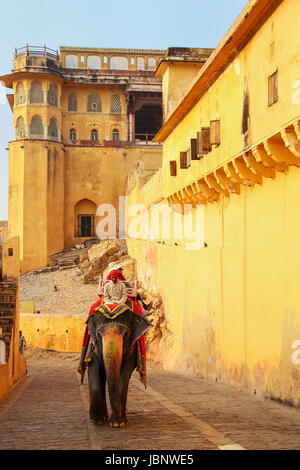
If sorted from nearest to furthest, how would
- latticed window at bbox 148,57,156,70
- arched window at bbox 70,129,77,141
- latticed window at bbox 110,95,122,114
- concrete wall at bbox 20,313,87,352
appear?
concrete wall at bbox 20,313,87,352 < arched window at bbox 70,129,77,141 < latticed window at bbox 110,95,122,114 < latticed window at bbox 148,57,156,70

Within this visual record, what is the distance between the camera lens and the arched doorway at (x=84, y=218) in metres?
37.0

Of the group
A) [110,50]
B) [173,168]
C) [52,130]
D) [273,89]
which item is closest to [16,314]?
[173,168]

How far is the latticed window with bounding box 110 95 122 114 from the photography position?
38344mm

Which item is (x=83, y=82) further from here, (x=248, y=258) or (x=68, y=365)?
(x=248, y=258)

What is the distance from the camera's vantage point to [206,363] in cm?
1330

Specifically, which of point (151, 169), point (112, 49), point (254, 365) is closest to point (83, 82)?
point (112, 49)

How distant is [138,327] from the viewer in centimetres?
690

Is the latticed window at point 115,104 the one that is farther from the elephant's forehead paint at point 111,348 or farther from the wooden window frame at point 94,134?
the elephant's forehead paint at point 111,348

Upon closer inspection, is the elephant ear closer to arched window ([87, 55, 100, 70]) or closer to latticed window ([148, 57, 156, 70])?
arched window ([87, 55, 100, 70])

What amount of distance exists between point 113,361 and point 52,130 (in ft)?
103

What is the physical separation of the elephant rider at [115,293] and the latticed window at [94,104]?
106ft

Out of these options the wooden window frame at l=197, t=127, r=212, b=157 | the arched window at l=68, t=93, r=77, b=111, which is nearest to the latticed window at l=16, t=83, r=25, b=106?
the arched window at l=68, t=93, r=77, b=111

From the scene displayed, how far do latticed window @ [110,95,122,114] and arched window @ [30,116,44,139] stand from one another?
511 cm

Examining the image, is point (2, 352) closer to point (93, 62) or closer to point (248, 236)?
point (248, 236)
